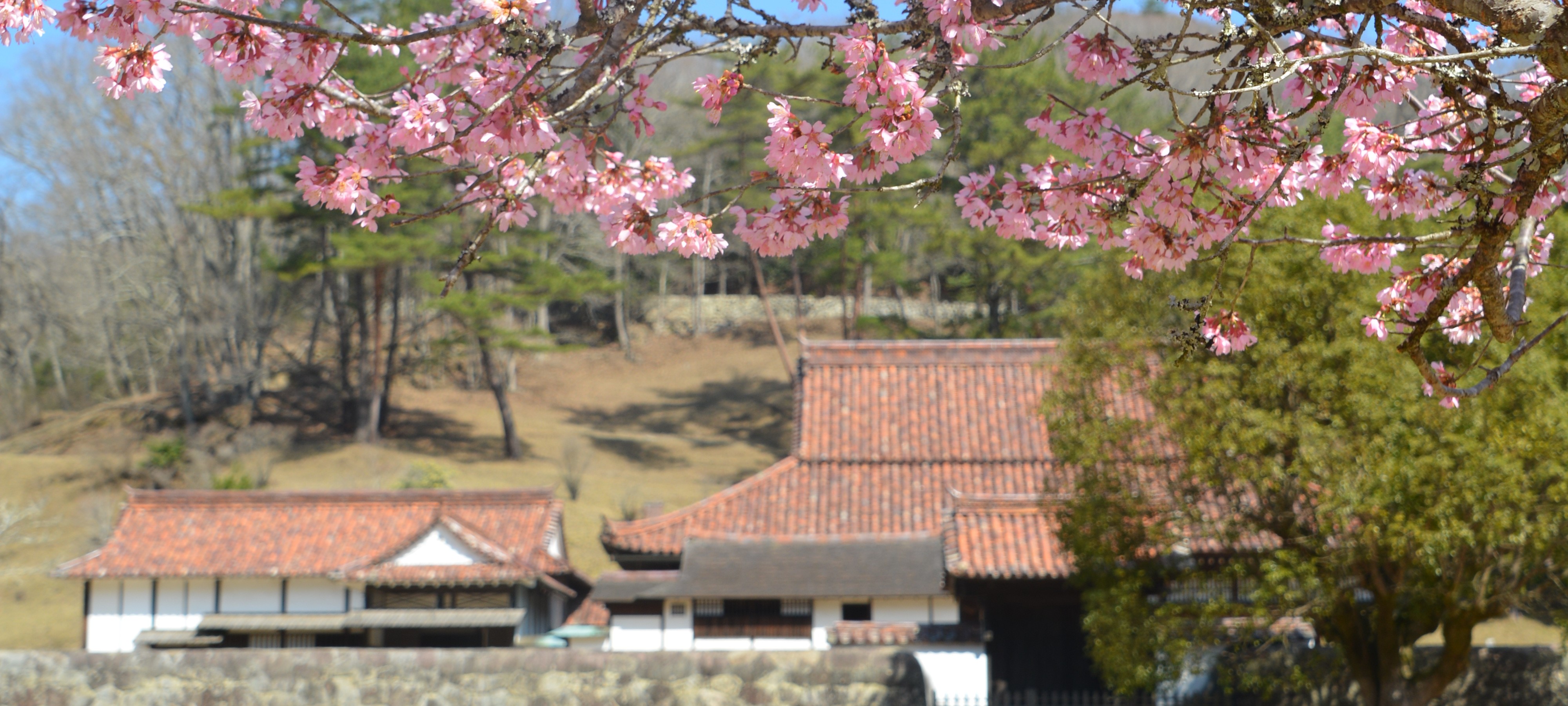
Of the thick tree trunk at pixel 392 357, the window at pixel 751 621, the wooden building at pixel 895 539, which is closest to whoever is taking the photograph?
the wooden building at pixel 895 539

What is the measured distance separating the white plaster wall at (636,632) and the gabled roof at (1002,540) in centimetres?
488

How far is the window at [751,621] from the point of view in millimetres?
18750

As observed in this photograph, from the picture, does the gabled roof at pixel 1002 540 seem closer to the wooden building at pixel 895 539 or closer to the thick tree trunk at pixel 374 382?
the wooden building at pixel 895 539

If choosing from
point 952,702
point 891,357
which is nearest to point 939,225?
point 891,357

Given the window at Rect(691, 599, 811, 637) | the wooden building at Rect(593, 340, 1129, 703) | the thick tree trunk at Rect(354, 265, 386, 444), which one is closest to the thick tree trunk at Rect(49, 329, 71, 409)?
the thick tree trunk at Rect(354, 265, 386, 444)

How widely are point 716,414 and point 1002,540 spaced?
28491 millimetres

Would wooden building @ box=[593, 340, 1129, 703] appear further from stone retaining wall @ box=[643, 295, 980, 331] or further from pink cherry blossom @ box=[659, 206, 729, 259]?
stone retaining wall @ box=[643, 295, 980, 331]

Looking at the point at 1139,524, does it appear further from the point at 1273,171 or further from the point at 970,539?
the point at 1273,171

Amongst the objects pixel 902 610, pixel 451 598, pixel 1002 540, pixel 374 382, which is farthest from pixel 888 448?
pixel 374 382

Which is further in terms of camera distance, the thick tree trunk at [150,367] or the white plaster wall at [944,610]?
the thick tree trunk at [150,367]

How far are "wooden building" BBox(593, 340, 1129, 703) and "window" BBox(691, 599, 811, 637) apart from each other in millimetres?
22

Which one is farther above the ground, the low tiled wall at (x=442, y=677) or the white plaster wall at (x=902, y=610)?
the low tiled wall at (x=442, y=677)

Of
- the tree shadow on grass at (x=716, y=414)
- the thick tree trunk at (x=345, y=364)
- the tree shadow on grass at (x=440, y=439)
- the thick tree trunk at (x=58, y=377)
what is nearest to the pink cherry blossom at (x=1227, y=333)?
the tree shadow on grass at (x=440, y=439)

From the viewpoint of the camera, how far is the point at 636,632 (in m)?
19.2
